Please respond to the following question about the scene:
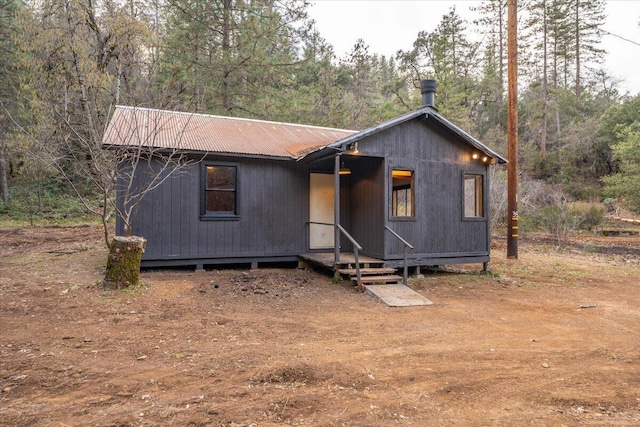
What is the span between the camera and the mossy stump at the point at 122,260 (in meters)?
6.28

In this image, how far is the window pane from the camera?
860cm

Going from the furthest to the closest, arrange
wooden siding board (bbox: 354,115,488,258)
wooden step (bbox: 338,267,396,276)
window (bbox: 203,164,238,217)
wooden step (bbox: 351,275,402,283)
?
window (bbox: 203,164,238,217)
wooden siding board (bbox: 354,115,488,258)
wooden step (bbox: 338,267,396,276)
wooden step (bbox: 351,275,402,283)

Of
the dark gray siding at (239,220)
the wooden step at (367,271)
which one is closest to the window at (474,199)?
the wooden step at (367,271)

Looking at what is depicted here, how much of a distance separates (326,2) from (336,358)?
17508 millimetres

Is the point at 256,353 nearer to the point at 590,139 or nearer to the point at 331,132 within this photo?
the point at 331,132

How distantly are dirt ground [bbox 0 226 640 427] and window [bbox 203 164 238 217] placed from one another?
1.65 metres

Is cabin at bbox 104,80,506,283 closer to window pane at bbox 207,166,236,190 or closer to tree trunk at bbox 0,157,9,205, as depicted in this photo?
window pane at bbox 207,166,236,190

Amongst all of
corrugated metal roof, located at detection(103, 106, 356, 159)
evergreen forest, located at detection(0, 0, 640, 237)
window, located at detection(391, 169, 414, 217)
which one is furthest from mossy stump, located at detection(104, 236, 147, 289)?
window, located at detection(391, 169, 414, 217)

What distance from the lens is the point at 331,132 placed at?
11906 millimetres

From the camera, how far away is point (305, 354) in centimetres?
396

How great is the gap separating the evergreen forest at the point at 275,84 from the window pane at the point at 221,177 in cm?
214

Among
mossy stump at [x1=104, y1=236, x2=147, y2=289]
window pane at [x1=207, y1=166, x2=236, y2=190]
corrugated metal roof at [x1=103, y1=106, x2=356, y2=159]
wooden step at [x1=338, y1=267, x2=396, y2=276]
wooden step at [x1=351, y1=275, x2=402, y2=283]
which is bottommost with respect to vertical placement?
wooden step at [x1=351, y1=275, x2=402, y2=283]

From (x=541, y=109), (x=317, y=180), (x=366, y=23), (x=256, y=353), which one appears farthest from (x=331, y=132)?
(x=541, y=109)

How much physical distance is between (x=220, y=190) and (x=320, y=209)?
259cm
